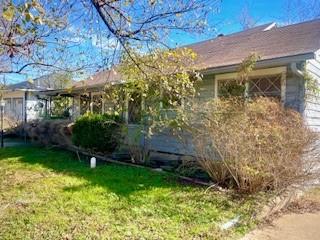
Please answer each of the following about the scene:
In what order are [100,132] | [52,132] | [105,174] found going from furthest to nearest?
[52,132], [100,132], [105,174]

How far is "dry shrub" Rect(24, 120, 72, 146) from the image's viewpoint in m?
13.8

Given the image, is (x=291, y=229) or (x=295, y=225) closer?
(x=291, y=229)

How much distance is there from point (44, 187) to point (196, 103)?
12.6 feet

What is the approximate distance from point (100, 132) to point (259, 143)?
6.44 meters

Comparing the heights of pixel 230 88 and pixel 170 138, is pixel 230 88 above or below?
above

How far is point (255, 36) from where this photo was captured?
42.2 ft

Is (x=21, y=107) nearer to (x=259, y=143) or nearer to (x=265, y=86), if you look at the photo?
(x=265, y=86)

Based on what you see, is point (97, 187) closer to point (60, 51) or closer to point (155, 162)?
point (60, 51)

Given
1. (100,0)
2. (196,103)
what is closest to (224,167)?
(196,103)

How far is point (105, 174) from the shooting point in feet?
28.9

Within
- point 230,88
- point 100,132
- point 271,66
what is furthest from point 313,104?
point 100,132

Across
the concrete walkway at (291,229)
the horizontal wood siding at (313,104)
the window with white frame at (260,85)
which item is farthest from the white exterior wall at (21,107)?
the concrete walkway at (291,229)

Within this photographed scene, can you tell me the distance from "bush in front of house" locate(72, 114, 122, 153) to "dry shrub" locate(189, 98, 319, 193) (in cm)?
500

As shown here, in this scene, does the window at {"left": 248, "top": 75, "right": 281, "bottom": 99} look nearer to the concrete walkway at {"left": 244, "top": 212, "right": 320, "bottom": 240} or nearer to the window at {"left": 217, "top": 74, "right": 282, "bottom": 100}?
the window at {"left": 217, "top": 74, "right": 282, "bottom": 100}
